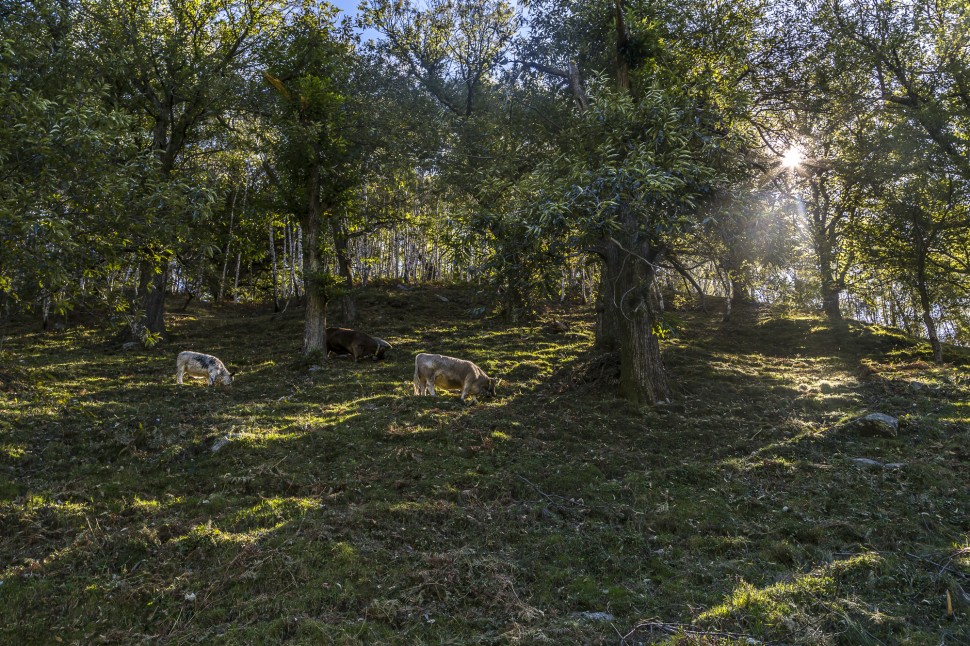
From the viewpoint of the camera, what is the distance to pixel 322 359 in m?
20.2

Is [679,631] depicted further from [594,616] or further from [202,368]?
[202,368]

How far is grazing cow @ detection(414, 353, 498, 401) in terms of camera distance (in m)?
16.0

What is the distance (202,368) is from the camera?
1748cm

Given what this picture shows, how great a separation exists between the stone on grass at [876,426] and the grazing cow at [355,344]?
16.4 meters

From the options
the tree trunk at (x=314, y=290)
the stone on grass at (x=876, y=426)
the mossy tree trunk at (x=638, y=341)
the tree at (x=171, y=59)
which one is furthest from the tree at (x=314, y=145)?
Result: the stone on grass at (x=876, y=426)

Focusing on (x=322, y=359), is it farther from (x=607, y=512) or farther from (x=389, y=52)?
(x=389, y=52)

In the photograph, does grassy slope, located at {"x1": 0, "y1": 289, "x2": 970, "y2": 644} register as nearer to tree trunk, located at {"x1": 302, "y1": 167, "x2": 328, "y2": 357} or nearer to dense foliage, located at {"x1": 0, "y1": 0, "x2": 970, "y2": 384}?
dense foliage, located at {"x1": 0, "y1": 0, "x2": 970, "y2": 384}

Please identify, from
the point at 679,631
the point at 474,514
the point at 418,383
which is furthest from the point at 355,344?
the point at 679,631

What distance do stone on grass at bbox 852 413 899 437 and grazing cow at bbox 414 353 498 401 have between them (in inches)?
367

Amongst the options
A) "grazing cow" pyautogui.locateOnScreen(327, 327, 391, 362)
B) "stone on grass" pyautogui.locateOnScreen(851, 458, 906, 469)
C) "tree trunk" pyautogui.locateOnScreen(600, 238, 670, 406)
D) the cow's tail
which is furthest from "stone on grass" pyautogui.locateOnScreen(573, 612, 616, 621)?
"grazing cow" pyautogui.locateOnScreen(327, 327, 391, 362)

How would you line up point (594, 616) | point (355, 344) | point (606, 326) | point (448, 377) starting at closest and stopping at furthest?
point (594, 616), point (448, 377), point (606, 326), point (355, 344)

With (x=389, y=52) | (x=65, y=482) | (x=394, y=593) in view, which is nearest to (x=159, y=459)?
(x=65, y=482)

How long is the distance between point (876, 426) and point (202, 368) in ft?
62.9

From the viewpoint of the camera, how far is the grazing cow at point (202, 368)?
17344mm
